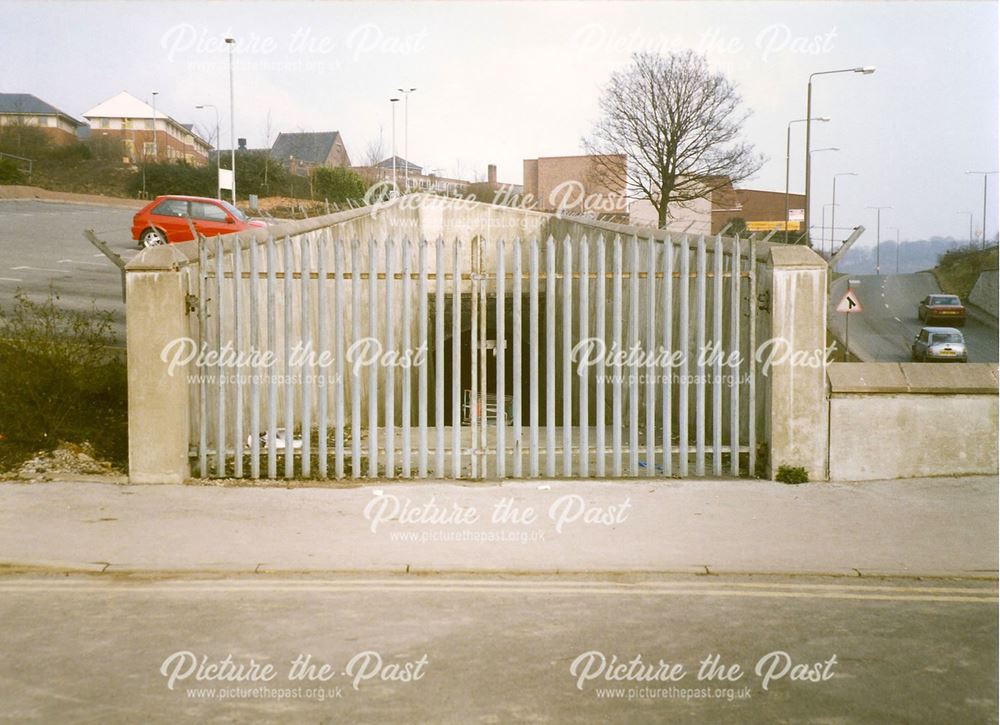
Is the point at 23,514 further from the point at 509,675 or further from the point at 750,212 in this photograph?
the point at 750,212

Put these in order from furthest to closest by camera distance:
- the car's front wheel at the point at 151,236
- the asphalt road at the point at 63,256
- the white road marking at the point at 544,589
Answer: the car's front wheel at the point at 151,236 → the asphalt road at the point at 63,256 → the white road marking at the point at 544,589

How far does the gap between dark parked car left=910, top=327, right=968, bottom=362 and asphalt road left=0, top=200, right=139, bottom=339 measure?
93.7 feet

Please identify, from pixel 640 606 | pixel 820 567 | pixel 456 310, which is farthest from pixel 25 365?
pixel 820 567

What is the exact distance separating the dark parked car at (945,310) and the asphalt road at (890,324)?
2.46ft

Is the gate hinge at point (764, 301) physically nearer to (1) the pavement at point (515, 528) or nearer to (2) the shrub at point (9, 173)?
(1) the pavement at point (515, 528)

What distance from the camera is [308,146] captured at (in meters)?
94.2

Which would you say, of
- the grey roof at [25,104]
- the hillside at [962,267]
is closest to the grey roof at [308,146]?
the grey roof at [25,104]

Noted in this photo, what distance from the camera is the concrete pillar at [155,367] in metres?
8.11

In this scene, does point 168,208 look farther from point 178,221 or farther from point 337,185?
point 337,185

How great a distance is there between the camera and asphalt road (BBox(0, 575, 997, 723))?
13.9 ft

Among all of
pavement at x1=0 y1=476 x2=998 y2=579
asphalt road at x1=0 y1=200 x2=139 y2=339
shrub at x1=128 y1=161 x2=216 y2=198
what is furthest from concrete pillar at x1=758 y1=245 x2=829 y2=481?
shrub at x1=128 y1=161 x2=216 y2=198

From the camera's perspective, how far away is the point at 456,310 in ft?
25.9

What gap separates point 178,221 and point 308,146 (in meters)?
72.2

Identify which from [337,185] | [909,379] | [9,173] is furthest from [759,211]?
[909,379]
